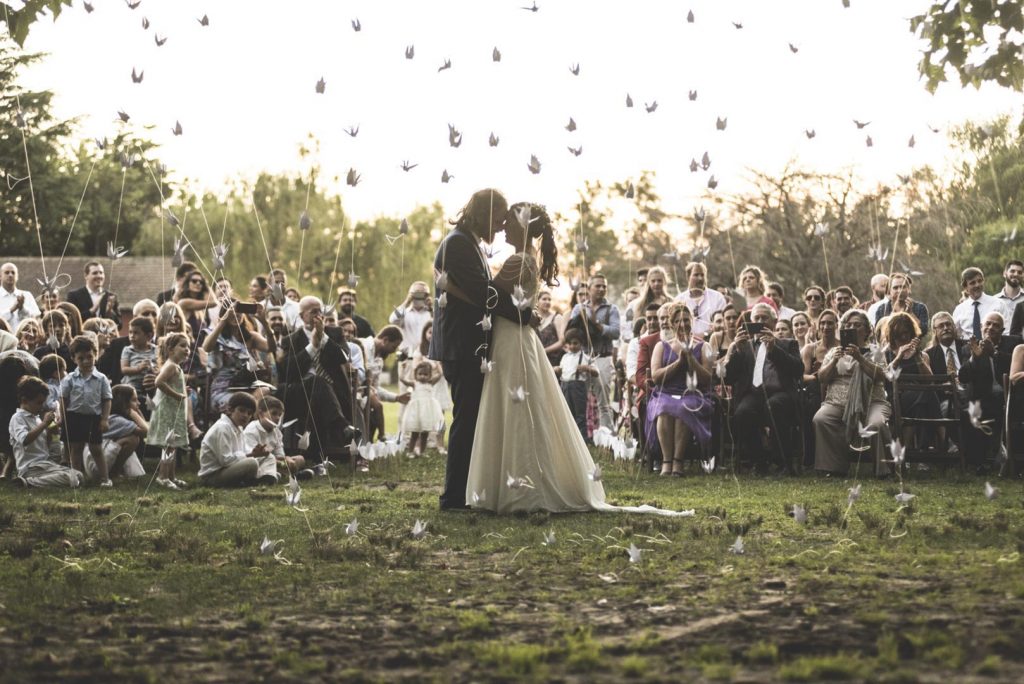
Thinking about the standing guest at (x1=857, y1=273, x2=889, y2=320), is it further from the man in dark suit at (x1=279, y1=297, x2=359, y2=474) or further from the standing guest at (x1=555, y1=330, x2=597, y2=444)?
the man in dark suit at (x1=279, y1=297, x2=359, y2=474)

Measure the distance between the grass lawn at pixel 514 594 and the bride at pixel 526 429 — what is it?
25 cm

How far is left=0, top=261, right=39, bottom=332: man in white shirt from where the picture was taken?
551 inches

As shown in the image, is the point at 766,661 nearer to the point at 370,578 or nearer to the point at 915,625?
the point at 915,625

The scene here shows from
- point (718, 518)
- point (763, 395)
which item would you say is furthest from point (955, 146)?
point (718, 518)

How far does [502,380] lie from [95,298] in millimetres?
7949

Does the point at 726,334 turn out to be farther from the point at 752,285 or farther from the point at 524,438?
the point at 524,438

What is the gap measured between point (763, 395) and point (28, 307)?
317 inches

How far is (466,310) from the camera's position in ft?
28.4

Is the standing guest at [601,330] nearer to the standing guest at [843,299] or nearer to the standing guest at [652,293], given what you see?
the standing guest at [652,293]

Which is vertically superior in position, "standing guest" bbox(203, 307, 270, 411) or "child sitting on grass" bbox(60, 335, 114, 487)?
"standing guest" bbox(203, 307, 270, 411)

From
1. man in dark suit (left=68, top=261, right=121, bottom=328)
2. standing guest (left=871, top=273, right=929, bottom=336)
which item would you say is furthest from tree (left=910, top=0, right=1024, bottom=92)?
man in dark suit (left=68, top=261, right=121, bottom=328)

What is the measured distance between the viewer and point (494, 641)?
4.75m

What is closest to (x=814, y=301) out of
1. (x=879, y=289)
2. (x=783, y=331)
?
(x=879, y=289)

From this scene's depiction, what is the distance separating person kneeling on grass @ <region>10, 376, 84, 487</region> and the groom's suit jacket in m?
4.24
